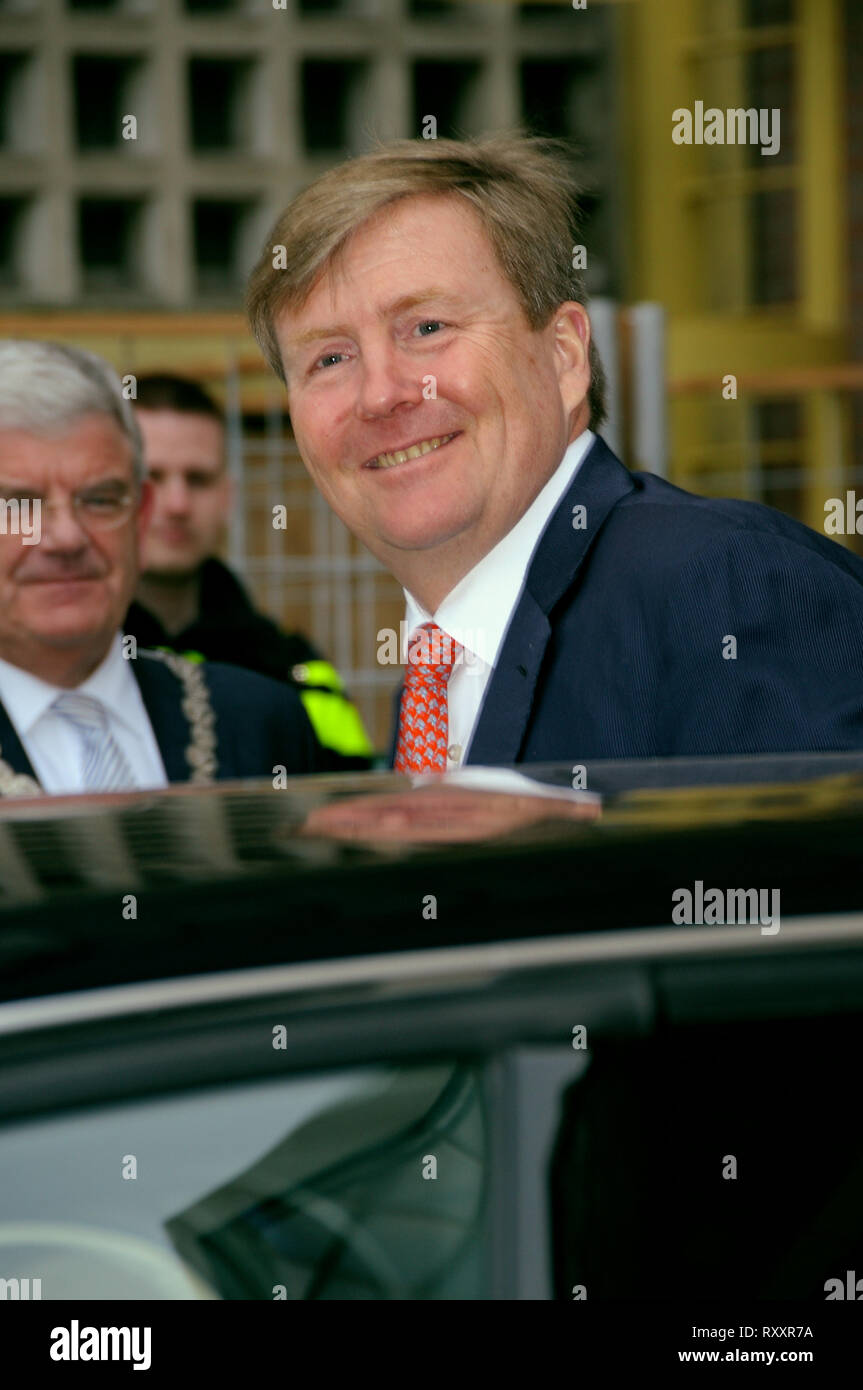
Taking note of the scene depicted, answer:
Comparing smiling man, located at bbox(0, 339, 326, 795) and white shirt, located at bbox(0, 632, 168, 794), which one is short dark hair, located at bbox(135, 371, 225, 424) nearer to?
smiling man, located at bbox(0, 339, 326, 795)

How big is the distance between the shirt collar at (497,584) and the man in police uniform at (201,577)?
1.36m

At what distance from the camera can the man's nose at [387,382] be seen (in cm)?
220

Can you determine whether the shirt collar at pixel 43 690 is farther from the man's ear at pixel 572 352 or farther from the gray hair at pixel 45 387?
the man's ear at pixel 572 352

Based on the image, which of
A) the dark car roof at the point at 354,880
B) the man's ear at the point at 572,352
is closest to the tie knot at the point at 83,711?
the man's ear at the point at 572,352

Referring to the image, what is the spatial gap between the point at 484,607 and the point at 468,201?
1.41ft

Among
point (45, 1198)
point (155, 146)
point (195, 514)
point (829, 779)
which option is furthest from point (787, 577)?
point (155, 146)

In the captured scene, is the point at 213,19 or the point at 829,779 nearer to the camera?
the point at 829,779

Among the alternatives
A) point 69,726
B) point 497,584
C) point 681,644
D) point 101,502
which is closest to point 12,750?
point 69,726

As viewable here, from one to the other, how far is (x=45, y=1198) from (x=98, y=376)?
5.58 ft

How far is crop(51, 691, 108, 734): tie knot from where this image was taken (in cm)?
261

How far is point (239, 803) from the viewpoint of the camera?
1.54 m

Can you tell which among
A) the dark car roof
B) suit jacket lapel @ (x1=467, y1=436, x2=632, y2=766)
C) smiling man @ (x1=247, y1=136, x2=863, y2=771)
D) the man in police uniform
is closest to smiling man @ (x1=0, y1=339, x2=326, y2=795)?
smiling man @ (x1=247, y1=136, x2=863, y2=771)

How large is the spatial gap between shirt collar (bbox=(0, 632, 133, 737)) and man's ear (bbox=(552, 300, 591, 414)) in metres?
0.72
